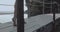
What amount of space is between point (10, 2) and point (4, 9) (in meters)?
0.21

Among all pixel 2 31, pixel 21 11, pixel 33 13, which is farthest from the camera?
pixel 33 13

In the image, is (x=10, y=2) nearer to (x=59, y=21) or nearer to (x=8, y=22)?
(x=8, y=22)

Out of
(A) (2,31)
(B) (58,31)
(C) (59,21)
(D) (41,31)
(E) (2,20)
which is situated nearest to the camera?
(A) (2,31)

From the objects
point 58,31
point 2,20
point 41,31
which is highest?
point 2,20

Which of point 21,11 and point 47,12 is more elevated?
point 21,11

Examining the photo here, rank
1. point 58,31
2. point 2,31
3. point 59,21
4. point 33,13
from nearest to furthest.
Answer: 1. point 2,31
2. point 58,31
3. point 59,21
4. point 33,13

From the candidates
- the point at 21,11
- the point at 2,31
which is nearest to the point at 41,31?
the point at 2,31

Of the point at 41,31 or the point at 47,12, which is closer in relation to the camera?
the point at 41,31

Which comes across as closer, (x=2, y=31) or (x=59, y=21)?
(x=2, y=31)

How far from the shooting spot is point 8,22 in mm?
2826

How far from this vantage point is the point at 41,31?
8.26 ft

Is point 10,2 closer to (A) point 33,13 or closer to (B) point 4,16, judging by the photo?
(B) point 4,16

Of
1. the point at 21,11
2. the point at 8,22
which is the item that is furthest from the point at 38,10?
the point at 21,11

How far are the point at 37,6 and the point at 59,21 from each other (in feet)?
2.96
